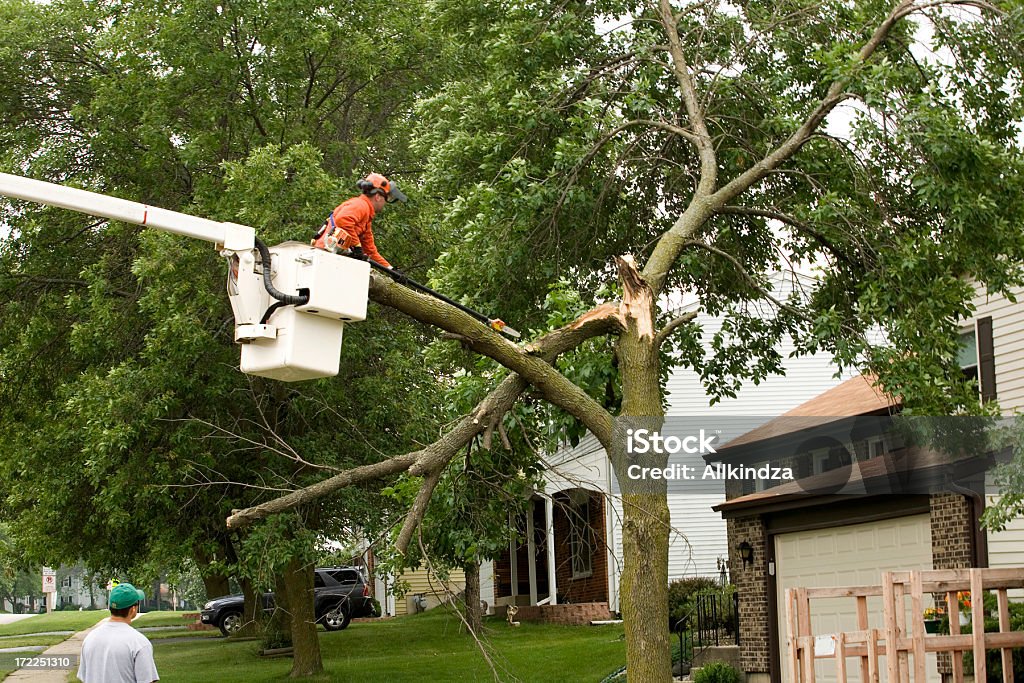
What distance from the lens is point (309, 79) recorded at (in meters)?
19.0

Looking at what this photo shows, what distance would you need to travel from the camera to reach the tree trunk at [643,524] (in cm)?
936

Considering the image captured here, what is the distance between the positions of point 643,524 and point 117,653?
427cm

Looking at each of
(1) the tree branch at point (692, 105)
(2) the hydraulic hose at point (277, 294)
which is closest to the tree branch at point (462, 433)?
(1) the tree branch at point (692, 105)

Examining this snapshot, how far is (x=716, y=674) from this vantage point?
59.4ft

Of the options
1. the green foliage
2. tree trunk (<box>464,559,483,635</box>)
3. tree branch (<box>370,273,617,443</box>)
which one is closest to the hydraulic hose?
tree branch (<box>370,273,617,443</box>)

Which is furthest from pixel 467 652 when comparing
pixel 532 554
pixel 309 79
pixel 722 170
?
pixel 722 170

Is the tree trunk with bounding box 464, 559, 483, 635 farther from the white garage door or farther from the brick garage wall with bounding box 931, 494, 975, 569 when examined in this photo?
the brick garage wall with bounding box 931, 494, 975, 569

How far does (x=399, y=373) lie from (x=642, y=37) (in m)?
6.57

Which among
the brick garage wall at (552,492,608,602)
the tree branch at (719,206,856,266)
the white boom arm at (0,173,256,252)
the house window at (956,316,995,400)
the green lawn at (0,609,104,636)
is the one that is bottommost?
the green lawn at (0,609,104,636)

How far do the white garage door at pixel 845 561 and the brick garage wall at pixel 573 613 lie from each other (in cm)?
793

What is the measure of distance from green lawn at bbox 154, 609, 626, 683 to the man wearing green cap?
1041cm

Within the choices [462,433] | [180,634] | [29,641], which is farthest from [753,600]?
[180,634]

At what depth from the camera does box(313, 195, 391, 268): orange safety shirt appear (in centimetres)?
674

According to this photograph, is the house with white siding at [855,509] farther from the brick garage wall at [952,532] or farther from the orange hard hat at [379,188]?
the orange hard hat at [379,188]
